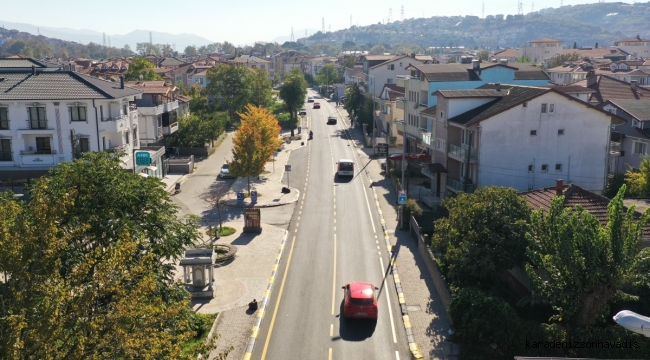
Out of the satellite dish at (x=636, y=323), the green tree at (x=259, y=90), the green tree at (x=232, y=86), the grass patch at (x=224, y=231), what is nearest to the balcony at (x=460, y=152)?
the grass patch at (x=224, y=231)

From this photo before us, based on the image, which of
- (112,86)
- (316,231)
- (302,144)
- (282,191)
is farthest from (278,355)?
(302,144)

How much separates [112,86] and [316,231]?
77.7ft

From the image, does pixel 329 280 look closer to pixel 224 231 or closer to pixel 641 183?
pixel 224 231

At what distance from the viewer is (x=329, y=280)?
31.8 meters

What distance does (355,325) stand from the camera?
1030 inches

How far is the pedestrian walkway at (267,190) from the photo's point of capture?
1922 inches

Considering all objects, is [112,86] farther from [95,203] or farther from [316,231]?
[95,203]

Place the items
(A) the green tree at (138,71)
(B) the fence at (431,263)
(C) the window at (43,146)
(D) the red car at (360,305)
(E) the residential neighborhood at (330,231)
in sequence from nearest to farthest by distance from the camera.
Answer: (E) the residential neighborhood at (330,231) < (D) the red car at (360,305) < (B) the fence at (431,263) < (C) the window at (43,146) < (A) the green tree at (138,71)

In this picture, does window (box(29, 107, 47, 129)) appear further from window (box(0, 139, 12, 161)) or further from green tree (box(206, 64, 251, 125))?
green tree (box(206, 64, 251, 125))

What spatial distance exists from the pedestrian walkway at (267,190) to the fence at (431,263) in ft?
45.2

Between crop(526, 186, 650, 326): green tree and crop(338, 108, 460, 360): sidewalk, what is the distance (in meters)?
4.68

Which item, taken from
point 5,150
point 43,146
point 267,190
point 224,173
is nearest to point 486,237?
point 267,190

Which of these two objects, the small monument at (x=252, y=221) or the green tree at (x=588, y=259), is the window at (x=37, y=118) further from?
the green tree at (x=588, y=259)

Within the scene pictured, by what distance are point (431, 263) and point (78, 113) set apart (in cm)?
3156
